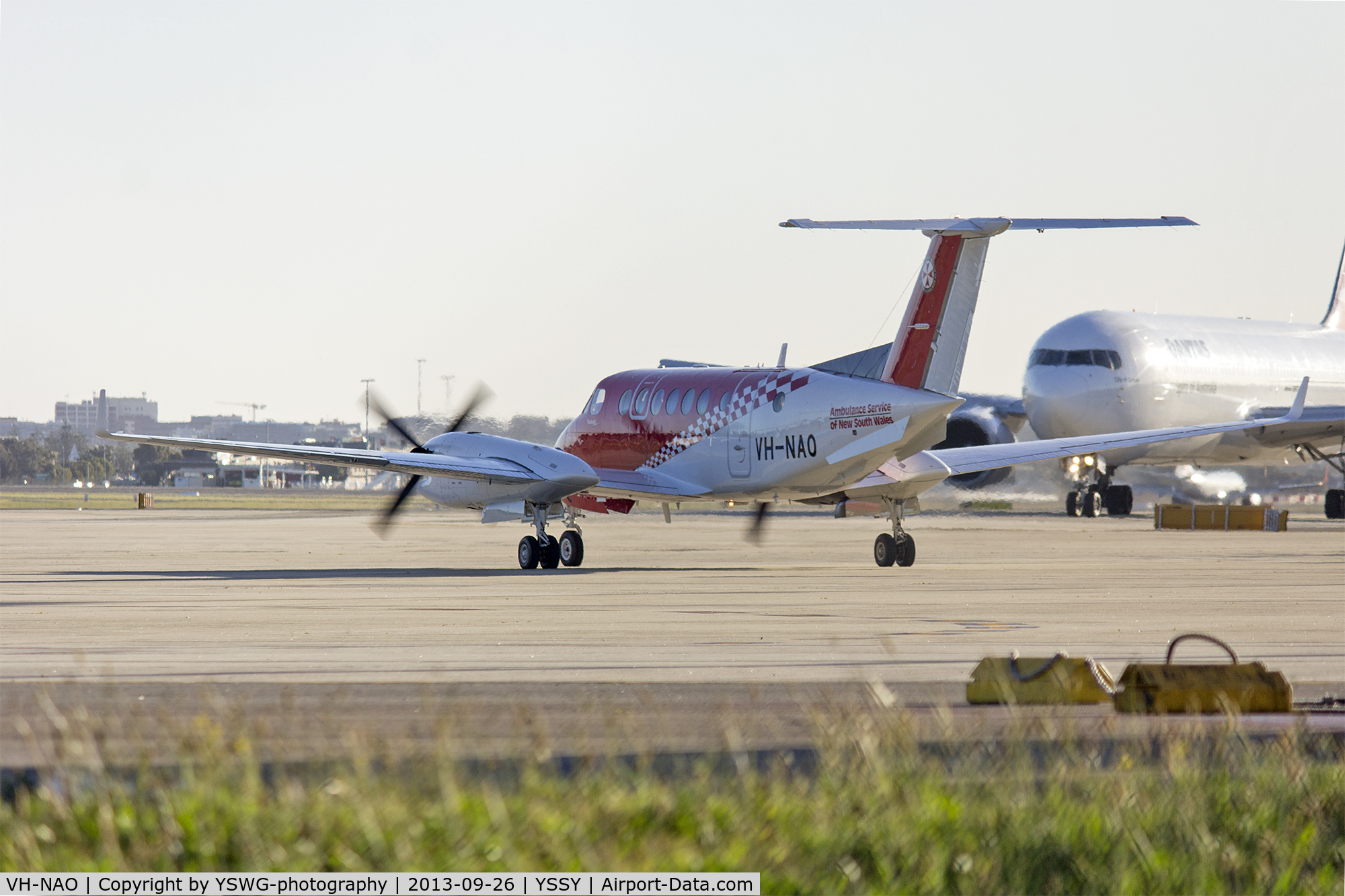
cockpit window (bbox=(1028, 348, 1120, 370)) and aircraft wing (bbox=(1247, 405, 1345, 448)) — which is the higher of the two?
cockpit window (bbox=(1028, 348, 1120, 370))

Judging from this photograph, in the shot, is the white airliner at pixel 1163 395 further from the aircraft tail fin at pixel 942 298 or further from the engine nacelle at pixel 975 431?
the aircraft tail fin at pixel 942 298

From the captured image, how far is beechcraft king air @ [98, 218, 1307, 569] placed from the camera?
2395cm

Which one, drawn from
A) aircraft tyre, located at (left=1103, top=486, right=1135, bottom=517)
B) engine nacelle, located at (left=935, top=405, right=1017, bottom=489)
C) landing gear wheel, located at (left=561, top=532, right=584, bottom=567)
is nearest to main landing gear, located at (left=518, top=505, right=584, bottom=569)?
landing gear wheel, located at (left=561, top=532, right=584, bottom=567)

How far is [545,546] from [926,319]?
7.34 m

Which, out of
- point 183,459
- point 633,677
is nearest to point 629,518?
point 633,677

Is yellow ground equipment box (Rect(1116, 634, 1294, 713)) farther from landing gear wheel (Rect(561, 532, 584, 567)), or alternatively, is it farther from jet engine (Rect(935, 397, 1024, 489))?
jet engine (Rect(935, 397, 1024, 489))

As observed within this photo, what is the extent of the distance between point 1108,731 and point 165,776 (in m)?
5.13

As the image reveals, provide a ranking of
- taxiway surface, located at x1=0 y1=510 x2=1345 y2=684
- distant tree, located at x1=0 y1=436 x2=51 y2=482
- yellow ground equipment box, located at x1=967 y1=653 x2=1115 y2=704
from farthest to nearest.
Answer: distant tree, located at x1=0 y1=436 x2=51 y2=482
taxiway surface, located at x1=0 y1=510 x2=1345 y2=684
yellow ground equipment box, located at x1=967 y1=653 x2=1115 y2=704

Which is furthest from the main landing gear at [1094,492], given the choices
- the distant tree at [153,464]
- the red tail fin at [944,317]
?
the distant tree at [153,464]

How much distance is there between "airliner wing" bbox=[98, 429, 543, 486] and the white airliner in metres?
24.1

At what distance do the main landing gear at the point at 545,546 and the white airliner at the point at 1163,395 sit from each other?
22.6 meters

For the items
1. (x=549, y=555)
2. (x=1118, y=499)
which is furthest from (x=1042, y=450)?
(x=1118, y=499)

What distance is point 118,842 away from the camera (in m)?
5.88

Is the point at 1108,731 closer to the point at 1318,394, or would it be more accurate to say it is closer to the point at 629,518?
the point at 1318,394
